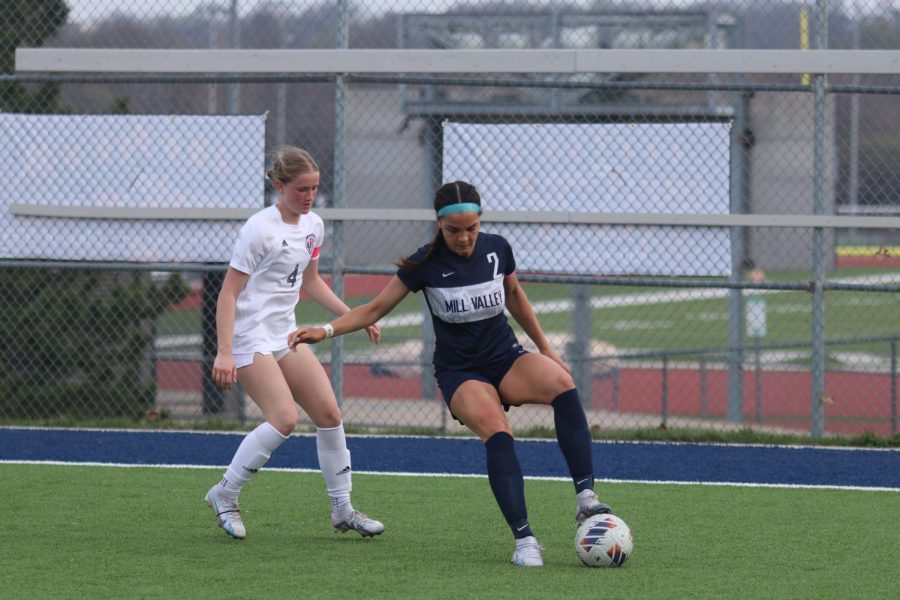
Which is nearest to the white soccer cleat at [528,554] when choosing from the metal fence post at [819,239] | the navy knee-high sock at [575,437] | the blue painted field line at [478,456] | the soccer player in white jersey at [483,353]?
the soccer player in white jersey at [483,353]

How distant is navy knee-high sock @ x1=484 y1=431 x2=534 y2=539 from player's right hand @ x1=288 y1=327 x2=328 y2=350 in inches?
35.7

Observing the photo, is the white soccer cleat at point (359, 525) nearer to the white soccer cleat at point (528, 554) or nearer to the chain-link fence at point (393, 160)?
the white soccer cleat at point (528, 554)

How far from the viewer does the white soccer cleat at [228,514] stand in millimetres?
6703

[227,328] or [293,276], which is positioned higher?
[293,276]

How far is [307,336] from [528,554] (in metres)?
1.41

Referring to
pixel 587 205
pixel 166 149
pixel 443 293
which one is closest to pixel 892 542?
pixel 443 293

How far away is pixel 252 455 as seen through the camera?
266 inches

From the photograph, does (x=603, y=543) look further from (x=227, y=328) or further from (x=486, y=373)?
(x=227, y=328)

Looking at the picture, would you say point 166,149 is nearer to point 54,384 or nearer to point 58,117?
point 58,117

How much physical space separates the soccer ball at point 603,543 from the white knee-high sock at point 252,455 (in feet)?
5.35

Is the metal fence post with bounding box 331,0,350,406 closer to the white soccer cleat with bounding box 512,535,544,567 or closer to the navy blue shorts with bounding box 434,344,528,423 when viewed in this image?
the navy blue shorts with bounding box 434,344,528,423

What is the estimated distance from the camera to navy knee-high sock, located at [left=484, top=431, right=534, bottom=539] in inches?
239

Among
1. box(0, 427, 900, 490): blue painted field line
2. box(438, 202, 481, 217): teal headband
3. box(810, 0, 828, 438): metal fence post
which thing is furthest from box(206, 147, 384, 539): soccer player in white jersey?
box(810, 0, 828, 438): metal fence post

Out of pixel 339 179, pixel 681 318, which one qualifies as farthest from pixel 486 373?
pixel 681 318
